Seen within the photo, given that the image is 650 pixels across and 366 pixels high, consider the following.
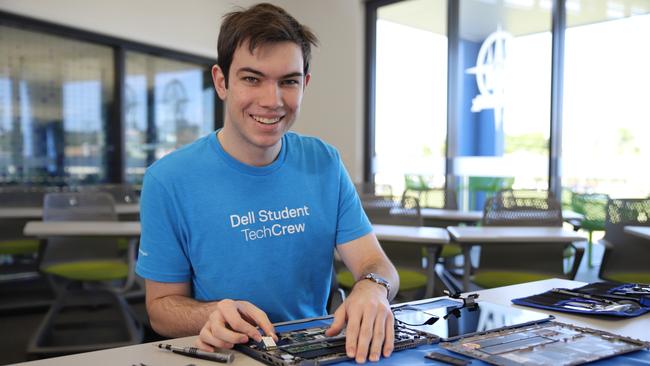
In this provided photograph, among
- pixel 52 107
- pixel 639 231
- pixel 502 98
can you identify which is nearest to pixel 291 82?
pixel 639 231

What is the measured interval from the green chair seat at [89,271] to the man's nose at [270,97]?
277cm

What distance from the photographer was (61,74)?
5.87 m

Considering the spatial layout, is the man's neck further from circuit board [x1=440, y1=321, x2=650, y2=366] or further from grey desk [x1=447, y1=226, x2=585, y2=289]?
grey desk [x1=447, y1=226, x2=585, y2=289]

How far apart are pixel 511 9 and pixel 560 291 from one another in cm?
562

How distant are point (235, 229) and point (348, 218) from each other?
351mm

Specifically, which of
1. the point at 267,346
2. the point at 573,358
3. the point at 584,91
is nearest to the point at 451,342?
the point at 573,358

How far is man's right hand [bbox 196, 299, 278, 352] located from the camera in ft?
3.65

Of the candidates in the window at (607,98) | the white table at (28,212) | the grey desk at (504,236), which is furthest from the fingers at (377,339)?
the window at (607,98)

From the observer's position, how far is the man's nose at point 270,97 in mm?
1458

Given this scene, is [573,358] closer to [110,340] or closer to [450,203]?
[110,340]

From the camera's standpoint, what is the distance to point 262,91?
4.81 ft

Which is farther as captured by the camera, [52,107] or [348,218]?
[52,107]

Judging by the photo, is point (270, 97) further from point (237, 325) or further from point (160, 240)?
point (237, 325)

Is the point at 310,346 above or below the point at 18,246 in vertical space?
above
